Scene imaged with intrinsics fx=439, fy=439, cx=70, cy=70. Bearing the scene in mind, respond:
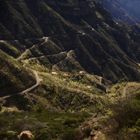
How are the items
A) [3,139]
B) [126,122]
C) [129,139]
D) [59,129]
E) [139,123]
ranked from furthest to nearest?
[59,129] → [3,139] → [126,122] → [139,123] → [129,139]

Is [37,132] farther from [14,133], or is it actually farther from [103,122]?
[103,122]

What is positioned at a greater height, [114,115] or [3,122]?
[114,115]

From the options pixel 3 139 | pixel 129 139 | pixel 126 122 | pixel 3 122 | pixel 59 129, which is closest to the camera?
pixel 129 139

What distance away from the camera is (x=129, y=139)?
79.5 metres

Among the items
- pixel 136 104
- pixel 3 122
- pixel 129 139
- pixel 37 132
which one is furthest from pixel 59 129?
pixel 129 139

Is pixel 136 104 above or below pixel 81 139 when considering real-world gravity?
above

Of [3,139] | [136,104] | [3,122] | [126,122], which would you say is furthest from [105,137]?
[3,122]

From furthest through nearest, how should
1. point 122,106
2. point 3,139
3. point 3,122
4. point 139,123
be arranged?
point 3,122
point 3,139
point 122,106
point 139,123

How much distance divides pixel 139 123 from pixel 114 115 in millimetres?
11196

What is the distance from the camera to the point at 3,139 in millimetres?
133750

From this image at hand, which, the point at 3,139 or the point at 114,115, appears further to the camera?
the point at 3,139

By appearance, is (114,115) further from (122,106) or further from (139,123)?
(139,123)

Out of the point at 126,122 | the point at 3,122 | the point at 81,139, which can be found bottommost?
→ the point at 3,122

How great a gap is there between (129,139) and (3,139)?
207ft
